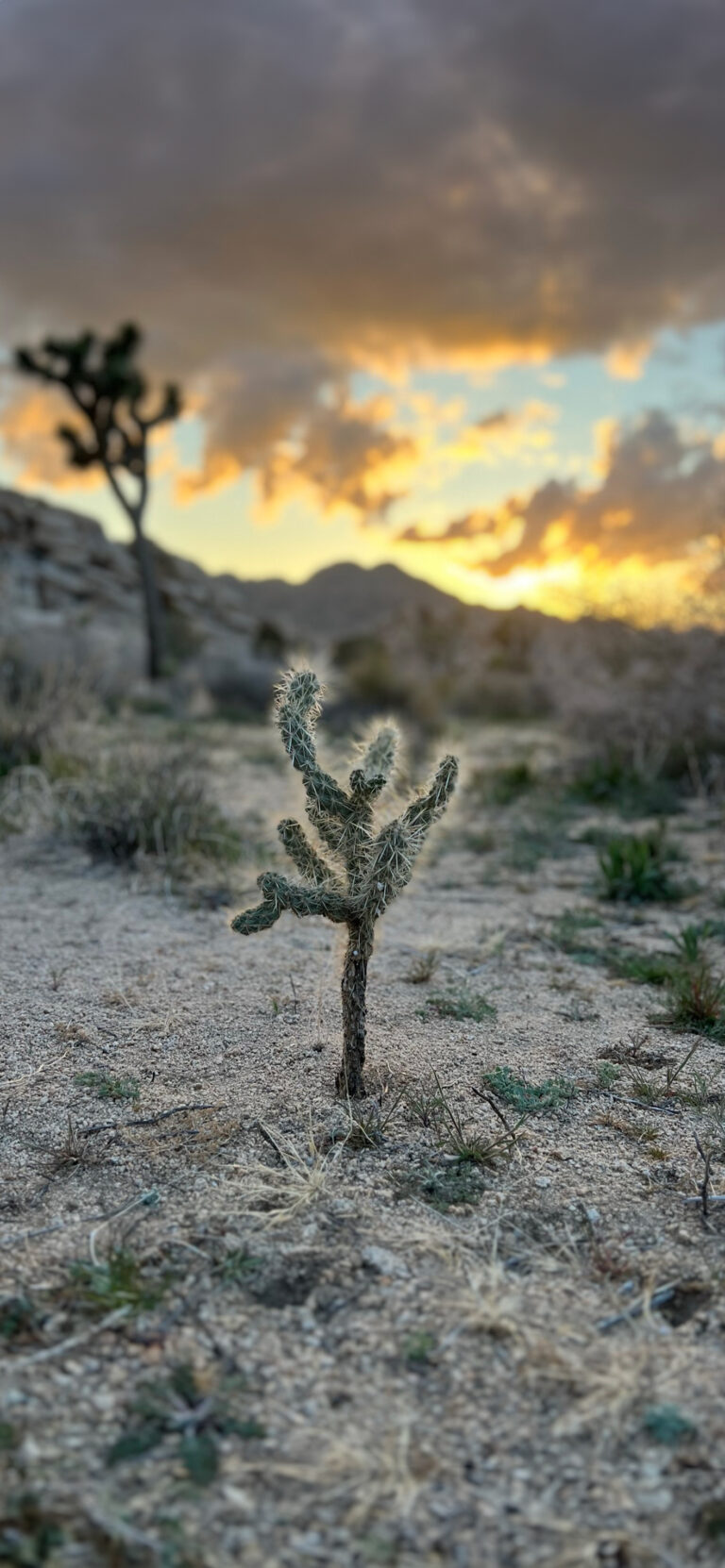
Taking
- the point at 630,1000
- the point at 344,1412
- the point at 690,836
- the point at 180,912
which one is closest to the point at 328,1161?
the point at 344,1412

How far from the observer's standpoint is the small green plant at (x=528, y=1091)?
10.2ft

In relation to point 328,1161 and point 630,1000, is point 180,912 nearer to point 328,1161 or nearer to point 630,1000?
point 630,1000

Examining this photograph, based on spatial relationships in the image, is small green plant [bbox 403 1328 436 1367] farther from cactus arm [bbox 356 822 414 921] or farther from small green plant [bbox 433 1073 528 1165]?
cactus arm [bbox 356 822 414 921]

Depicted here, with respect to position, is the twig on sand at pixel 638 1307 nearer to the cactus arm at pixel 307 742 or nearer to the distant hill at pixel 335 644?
the cactus arm at pixel 307 742

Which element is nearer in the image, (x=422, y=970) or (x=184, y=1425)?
(x=184, y=1425)

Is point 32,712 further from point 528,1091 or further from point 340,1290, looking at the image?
point 340,1290

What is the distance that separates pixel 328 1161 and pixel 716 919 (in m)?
3.25

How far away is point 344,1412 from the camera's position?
1.91 metres

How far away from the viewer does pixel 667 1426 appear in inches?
74.2

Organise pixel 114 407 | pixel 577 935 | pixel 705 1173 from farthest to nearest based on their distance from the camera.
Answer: pixel 114 407 < pixel 577 935 < pixel 705 1173

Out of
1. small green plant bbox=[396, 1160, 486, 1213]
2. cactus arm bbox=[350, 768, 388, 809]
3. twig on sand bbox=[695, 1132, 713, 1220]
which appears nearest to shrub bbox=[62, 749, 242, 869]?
cactus arm bbox=[350, 768, 388, 809]

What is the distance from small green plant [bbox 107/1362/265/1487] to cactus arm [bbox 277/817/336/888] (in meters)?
1.44

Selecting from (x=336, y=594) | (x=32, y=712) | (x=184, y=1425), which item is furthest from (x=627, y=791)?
(x=336, y=594)

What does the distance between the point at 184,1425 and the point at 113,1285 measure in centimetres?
39
